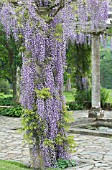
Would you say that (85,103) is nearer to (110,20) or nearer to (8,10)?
(110,20)

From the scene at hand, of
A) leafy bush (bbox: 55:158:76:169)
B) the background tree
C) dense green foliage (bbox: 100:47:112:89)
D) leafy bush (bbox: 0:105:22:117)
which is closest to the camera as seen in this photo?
leafy bush (bbox: 55:158:76:169)

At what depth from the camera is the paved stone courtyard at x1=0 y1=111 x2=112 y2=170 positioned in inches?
204

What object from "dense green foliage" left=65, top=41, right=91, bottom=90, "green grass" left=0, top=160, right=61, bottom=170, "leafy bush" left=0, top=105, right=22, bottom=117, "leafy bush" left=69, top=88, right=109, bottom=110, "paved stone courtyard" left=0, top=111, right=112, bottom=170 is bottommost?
"paved stone courtyard" left=0, top=111, right=112, bottom=170

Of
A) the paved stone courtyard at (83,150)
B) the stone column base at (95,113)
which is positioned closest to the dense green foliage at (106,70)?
the stone column base at (95,113)

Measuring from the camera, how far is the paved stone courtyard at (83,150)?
5.17m

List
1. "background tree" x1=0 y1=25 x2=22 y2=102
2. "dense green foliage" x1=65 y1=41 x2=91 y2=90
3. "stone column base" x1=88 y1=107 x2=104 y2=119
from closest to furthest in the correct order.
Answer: "stone column base" x1=88 y1=107 x2=104 y2=119 → "background tree" x1=0 y1=25 x2=22 y2=102 → "dense green foliage" x1=65 y1=41 x2=91 y2=90

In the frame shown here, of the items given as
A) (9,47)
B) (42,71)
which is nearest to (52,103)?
(42,71)

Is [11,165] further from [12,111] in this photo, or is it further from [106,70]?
[106,70]

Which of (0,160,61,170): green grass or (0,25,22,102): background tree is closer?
(0,160,61,170): green grass

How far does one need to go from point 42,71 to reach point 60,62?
1.06 ft

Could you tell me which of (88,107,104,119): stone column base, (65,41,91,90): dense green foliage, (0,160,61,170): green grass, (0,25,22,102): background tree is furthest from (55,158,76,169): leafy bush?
(65,41,91,90): dense green foliage

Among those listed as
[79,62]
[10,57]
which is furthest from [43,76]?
[79,62]

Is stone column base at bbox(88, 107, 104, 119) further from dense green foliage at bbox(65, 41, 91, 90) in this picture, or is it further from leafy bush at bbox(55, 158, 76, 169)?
leafy bush at bbox(55, 158, 76, 169)

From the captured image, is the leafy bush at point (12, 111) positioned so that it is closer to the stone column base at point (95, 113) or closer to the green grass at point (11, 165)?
the stone column base at point (95, 113)
